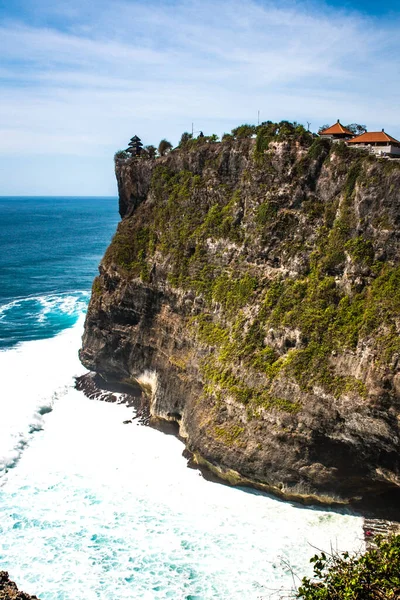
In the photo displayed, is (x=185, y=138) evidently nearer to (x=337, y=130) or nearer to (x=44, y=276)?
(x=337, y=130)

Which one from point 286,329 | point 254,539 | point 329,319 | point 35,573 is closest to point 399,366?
point 329,319

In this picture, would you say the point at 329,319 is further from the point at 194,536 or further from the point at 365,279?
the point at 194,536

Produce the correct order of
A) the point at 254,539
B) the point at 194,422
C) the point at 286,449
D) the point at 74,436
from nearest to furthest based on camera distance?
the point at 254,539, the point at 286,449, the point at 194,422, the point at 74,436

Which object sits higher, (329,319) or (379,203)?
(379,203)

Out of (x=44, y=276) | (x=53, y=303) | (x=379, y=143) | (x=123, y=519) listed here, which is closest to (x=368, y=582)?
(x=123, y=519)

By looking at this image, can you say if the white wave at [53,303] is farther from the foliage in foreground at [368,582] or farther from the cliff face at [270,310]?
the foliage in foreground at [368,582]

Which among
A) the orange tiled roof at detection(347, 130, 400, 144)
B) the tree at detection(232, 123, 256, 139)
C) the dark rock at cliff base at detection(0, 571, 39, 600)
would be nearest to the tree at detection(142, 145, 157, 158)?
the tree at detection(232, 123, 256, 139)

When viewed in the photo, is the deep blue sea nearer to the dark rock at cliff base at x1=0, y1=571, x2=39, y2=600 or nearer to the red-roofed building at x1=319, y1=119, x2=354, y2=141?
the red-roofed building at x1=319, y1=119, x2=354, y2=141
